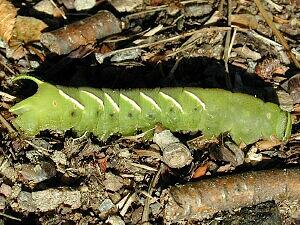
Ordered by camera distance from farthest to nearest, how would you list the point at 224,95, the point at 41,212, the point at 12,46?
the point at 12,46, the point at 224,95, the point at 41,212

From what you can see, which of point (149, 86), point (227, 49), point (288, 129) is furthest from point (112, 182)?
point (227, 49)

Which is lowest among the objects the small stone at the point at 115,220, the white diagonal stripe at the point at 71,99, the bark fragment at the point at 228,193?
the small stone at the point at 115,220

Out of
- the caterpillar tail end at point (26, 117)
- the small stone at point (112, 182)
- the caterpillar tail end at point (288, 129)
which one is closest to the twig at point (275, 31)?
the caterpillar tail end at point (288, 129)

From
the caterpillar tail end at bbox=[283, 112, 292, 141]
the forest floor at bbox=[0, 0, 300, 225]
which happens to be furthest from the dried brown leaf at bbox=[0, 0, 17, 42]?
the caterpillar tail end at bbox=[283, 112, 292, 141]

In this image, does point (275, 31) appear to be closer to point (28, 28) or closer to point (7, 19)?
point (28, 28)

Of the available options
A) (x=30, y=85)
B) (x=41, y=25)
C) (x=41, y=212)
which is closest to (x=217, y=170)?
(x=41, y=212)

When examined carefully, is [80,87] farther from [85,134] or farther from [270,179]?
[270,179]

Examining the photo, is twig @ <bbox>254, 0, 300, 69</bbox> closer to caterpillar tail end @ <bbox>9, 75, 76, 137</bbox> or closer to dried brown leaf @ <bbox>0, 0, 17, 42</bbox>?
caterpillar tail end @ <bbox>9, 75, 76, 137</bbox>

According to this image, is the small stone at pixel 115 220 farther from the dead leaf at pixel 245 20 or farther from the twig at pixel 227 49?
the dead leaf at pixel 245 20

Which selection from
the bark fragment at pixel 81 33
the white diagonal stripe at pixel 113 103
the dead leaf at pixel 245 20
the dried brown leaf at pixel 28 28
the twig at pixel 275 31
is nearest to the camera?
the white diagonal stripe at pixel 113 103
